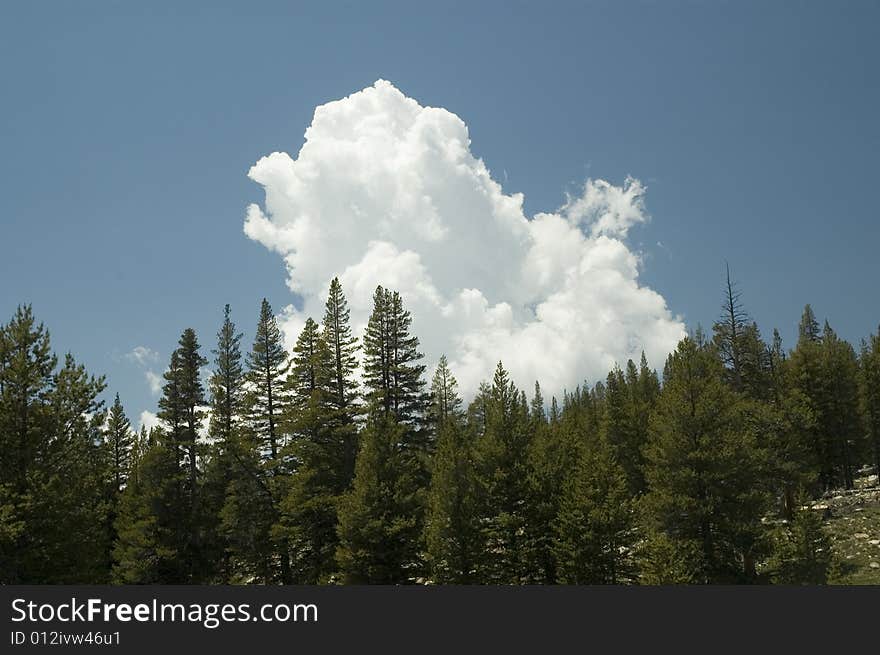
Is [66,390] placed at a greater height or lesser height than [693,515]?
greater

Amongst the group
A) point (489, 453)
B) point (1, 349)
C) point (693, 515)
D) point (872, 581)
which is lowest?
point (872, 581)

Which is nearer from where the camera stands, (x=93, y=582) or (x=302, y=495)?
(x=93, y=582)

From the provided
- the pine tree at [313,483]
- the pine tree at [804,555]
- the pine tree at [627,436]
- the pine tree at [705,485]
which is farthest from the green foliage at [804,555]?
the pine tree at [627,436]

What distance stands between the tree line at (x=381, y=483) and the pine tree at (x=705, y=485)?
86 mm

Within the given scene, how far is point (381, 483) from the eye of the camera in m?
33.5

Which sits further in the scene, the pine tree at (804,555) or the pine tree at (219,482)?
the pine tree at (219,482)

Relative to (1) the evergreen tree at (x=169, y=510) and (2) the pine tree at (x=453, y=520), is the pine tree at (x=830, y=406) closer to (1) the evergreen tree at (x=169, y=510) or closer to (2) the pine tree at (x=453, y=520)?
(2) the pine tree at (x=453, y=520)

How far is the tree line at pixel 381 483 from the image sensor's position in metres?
28.0

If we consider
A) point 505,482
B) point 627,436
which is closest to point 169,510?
Result: point 505,482

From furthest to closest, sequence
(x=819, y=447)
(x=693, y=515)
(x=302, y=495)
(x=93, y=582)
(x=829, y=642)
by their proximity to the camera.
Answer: (x=819, y=447), (x=302, y=495), (x=93, y=582), (x=693, y=515), (x=829, y=642)

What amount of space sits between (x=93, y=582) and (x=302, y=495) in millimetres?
11561

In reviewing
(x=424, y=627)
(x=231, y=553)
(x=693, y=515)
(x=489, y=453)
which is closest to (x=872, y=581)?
(x=693, y=515)

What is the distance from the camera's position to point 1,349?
28922 millimetres

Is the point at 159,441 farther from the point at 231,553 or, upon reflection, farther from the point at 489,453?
the point at 489,453
